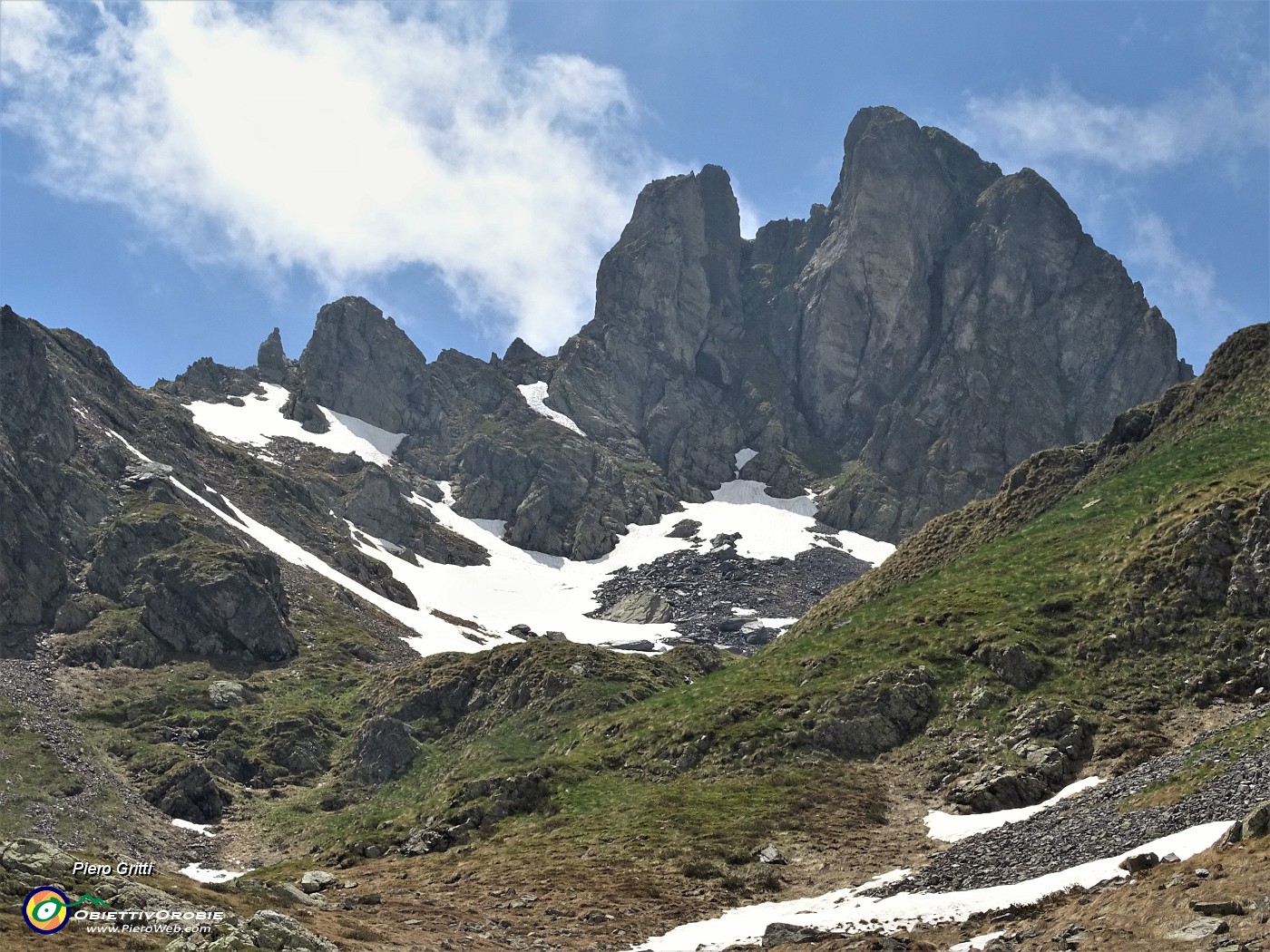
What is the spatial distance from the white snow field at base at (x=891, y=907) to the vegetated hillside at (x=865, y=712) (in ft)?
6.37

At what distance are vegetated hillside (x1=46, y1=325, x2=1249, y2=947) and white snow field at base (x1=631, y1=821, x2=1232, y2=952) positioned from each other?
76.4 inches

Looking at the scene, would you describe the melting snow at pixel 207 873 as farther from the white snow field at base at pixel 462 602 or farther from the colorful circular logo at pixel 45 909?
the white snow field at base at pixel 462 602

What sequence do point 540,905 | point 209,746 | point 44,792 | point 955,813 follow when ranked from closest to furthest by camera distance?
point 540,905 → point 955,813 → point 44,792 → point 209,746

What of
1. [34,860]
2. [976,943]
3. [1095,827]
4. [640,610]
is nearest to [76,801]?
[34,860]

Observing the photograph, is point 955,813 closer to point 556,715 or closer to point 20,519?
point 556,715

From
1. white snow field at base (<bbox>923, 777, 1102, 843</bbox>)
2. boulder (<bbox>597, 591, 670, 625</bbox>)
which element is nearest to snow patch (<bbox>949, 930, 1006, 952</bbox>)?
white snow field at base (<bbox>923, 777, 1102, 843</bbox>)

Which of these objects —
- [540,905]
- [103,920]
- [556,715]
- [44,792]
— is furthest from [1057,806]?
[44,792]

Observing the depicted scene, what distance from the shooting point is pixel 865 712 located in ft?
165

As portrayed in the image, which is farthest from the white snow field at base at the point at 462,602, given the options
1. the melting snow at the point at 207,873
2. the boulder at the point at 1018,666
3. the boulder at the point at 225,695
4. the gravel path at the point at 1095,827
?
the gravel path at the point at 1095,827

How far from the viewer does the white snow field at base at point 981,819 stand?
3856 centimetres

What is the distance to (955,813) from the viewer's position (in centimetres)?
4122

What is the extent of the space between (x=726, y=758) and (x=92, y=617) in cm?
7635

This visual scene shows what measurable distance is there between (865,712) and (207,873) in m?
34.7

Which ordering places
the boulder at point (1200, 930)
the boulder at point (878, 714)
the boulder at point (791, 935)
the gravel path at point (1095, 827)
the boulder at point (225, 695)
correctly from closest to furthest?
1. the boulder at point (1200, 930)
2. the boulder at point (791, 935)
3. the gravel path at point (1095, 827)
4. the boulder at point (878, 714)
5. the boulder at point (225, 695)
